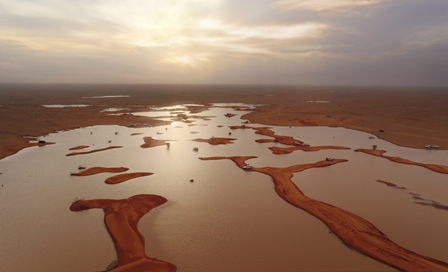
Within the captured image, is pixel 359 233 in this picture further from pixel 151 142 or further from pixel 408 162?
pixel 151 142

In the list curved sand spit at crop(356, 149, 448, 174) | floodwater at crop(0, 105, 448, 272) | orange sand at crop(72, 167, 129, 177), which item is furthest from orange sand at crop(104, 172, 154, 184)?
curved sand spit at crop(356, 149, 448, 174)

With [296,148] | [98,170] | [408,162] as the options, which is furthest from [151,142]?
[408,162]

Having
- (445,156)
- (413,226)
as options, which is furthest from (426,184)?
(445,156)

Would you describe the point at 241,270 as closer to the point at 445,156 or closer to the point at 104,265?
the point at 104,265

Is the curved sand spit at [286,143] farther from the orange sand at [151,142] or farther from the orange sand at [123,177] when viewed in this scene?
the orange sand at [123,177]

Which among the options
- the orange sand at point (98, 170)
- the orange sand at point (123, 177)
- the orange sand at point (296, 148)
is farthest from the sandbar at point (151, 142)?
the orange sand at point (296, 148)

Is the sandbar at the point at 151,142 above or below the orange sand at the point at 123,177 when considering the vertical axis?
above

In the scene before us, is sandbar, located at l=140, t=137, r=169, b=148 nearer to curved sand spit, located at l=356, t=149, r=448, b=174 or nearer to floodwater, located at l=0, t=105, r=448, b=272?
floodwater, located at l=0, t=105, r=448, b=272
